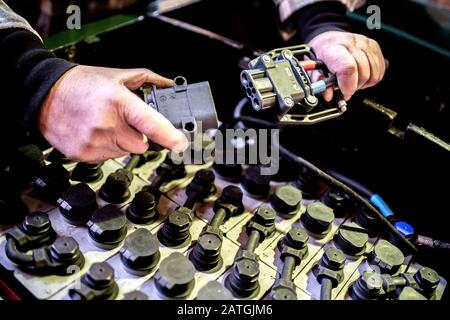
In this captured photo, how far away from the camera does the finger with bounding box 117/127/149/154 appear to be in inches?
30.4

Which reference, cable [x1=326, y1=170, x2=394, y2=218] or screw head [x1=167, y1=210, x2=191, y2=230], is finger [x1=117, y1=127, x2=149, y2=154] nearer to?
screw head [x1=167, y1=210, x2=191, y2=230]

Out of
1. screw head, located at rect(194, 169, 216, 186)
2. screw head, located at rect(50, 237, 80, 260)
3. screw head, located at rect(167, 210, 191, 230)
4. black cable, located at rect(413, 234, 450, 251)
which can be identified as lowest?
black cable, located at rect(413, 234, 450, 251)

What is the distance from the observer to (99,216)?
0.81 meters

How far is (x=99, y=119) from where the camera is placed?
744 millimetres

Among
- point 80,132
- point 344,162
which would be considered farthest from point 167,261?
point 344,162

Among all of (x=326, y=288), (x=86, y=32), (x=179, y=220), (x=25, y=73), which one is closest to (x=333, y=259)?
(x=326, y=288)

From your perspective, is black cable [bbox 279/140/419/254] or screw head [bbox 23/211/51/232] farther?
black cable [bbox 279/140/419/254]

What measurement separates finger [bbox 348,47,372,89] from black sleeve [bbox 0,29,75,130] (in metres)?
0.60

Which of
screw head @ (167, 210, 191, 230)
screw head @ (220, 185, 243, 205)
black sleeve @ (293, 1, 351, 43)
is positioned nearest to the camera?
screw head @ (167, 210, 191, 230)

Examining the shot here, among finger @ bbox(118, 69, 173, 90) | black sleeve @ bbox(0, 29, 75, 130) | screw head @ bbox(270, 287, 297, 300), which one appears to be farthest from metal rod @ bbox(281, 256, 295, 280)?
black sleeve @ bbox(0, 29, 75, 130)

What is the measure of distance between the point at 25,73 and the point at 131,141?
23 centimetres

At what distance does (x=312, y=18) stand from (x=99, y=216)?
787mm

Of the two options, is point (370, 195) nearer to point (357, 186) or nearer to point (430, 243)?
point (357, 186)
